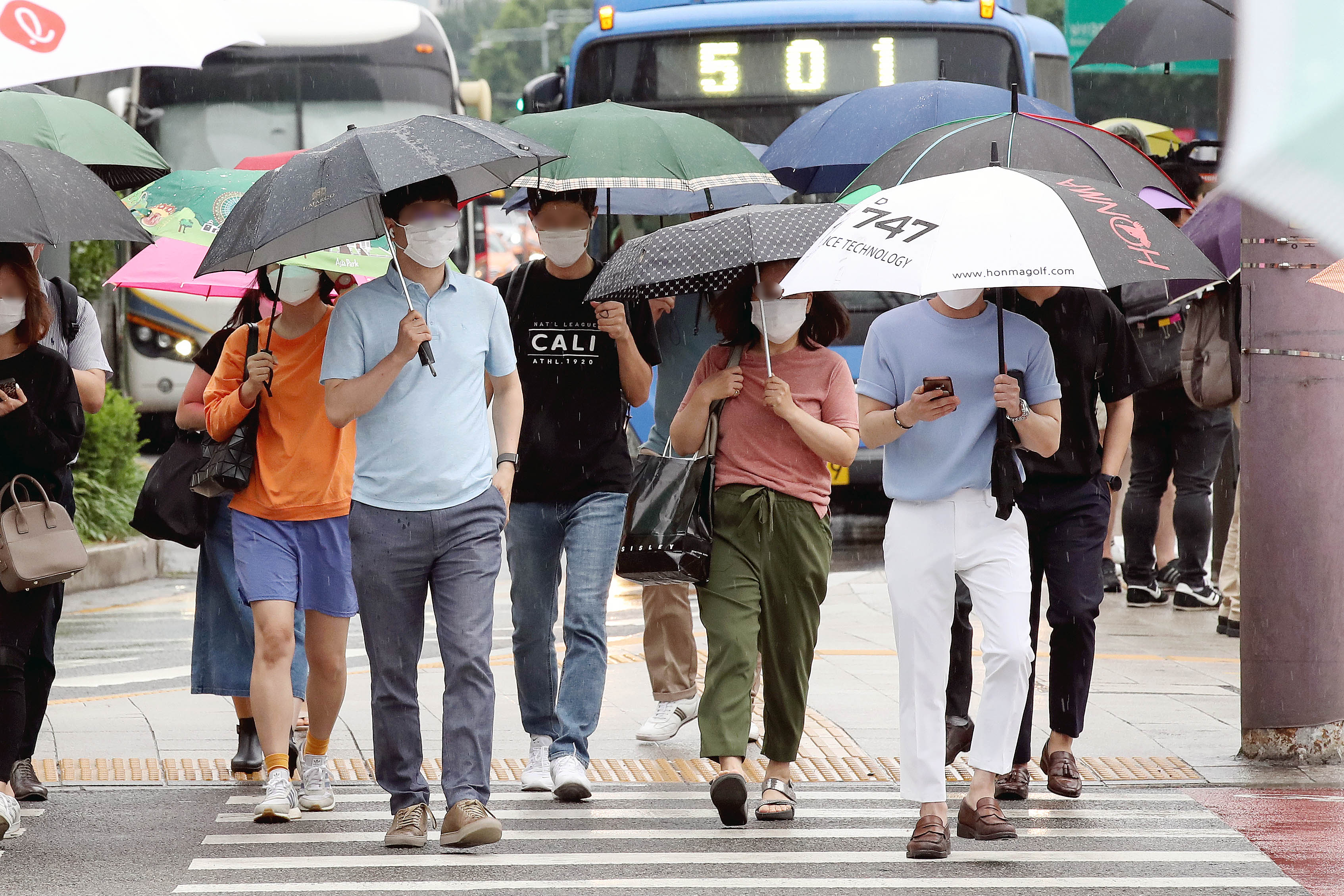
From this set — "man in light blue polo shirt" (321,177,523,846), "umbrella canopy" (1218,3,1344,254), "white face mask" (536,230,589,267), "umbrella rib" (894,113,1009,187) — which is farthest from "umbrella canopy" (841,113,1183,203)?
"umbrella canopy" (1218,3,1344,254)

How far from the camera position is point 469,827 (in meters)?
4.76

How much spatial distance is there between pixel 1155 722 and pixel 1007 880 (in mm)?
2268

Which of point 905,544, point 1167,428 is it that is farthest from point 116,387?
point 905,544

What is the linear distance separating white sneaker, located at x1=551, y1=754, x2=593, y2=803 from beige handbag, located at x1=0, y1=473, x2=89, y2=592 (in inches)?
64.1

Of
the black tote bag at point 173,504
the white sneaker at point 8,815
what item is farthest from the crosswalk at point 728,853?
the black tote bag at point 173,504

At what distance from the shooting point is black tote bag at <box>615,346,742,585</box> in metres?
5.12

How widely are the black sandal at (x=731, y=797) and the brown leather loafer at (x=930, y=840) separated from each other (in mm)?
528

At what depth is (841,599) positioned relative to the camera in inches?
384

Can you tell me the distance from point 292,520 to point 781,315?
1655mm

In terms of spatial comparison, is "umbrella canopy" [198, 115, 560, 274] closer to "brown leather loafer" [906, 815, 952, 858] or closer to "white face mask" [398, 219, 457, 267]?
"white face mask" [398, 219, 457, 267]

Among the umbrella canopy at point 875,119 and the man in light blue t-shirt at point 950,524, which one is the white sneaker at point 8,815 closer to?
the man in light blue t-shirt at point 950,524

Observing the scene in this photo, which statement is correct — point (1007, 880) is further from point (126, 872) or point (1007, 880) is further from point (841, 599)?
point (841, 599)

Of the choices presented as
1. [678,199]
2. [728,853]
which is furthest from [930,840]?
[678,199]

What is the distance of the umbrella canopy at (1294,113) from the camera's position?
1012 millimetres
